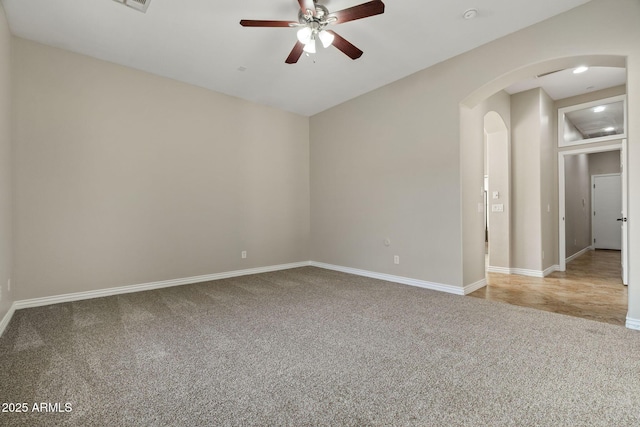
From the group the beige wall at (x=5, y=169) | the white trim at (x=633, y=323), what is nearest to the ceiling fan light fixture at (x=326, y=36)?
the beige wall at (x=5, y=169)

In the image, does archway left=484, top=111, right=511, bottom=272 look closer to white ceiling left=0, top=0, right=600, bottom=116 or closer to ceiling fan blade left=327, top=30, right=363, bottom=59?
white ceiling left=0, top=0, right=600, bottom=116

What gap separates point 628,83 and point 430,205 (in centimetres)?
211

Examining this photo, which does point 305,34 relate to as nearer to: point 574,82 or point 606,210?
point 574,82

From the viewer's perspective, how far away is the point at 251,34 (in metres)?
3.18

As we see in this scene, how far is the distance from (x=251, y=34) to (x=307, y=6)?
97 centimetres

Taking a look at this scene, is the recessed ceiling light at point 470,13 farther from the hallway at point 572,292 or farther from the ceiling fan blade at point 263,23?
the hallway at point 572,292

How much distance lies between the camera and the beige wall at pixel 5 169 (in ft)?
8.85

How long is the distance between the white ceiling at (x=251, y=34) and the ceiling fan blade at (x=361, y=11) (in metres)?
0.41

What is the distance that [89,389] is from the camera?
5.63 ft

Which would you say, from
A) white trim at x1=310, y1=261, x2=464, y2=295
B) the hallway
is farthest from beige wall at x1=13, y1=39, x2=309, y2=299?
the hallway

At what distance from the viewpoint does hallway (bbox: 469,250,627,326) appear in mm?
3113

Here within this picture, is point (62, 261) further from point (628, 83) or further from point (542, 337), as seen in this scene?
point (628, 83)

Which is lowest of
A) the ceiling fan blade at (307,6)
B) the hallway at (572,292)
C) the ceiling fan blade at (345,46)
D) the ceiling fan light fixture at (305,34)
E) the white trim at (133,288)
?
the hallway at (572,292)

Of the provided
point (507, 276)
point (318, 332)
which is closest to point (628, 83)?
point (507, 276)
